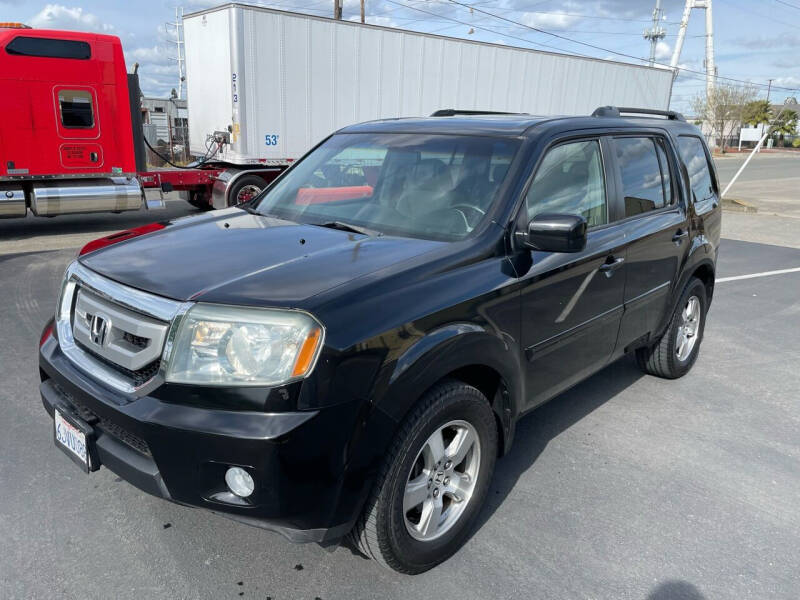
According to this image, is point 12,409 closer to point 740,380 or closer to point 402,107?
point 740,380

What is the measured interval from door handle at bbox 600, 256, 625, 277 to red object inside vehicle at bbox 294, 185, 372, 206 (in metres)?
1.34

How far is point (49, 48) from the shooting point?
10055 millimetres

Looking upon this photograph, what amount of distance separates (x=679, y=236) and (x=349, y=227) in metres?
2.43

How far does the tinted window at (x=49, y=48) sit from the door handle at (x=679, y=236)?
9585 millimetres

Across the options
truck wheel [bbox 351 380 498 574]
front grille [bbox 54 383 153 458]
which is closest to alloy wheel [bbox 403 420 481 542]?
truck wheel [bbox 351 380 498 574]

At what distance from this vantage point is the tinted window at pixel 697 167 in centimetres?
478

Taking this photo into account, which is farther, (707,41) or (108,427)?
(707,41)

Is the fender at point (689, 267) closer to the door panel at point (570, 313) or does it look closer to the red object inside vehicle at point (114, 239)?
the door panel at point (570, 313)

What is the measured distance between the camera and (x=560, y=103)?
16906 millimetres

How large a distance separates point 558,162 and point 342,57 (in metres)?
10.1

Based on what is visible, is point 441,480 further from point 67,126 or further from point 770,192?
point 770,192

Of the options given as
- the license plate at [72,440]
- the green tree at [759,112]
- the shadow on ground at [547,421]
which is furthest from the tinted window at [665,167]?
the green tree at [759,112]

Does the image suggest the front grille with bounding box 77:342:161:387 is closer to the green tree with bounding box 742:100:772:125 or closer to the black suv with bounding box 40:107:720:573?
the black suv with bounding box 40:107:720:573

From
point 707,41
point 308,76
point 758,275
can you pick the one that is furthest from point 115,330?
point 707,41
